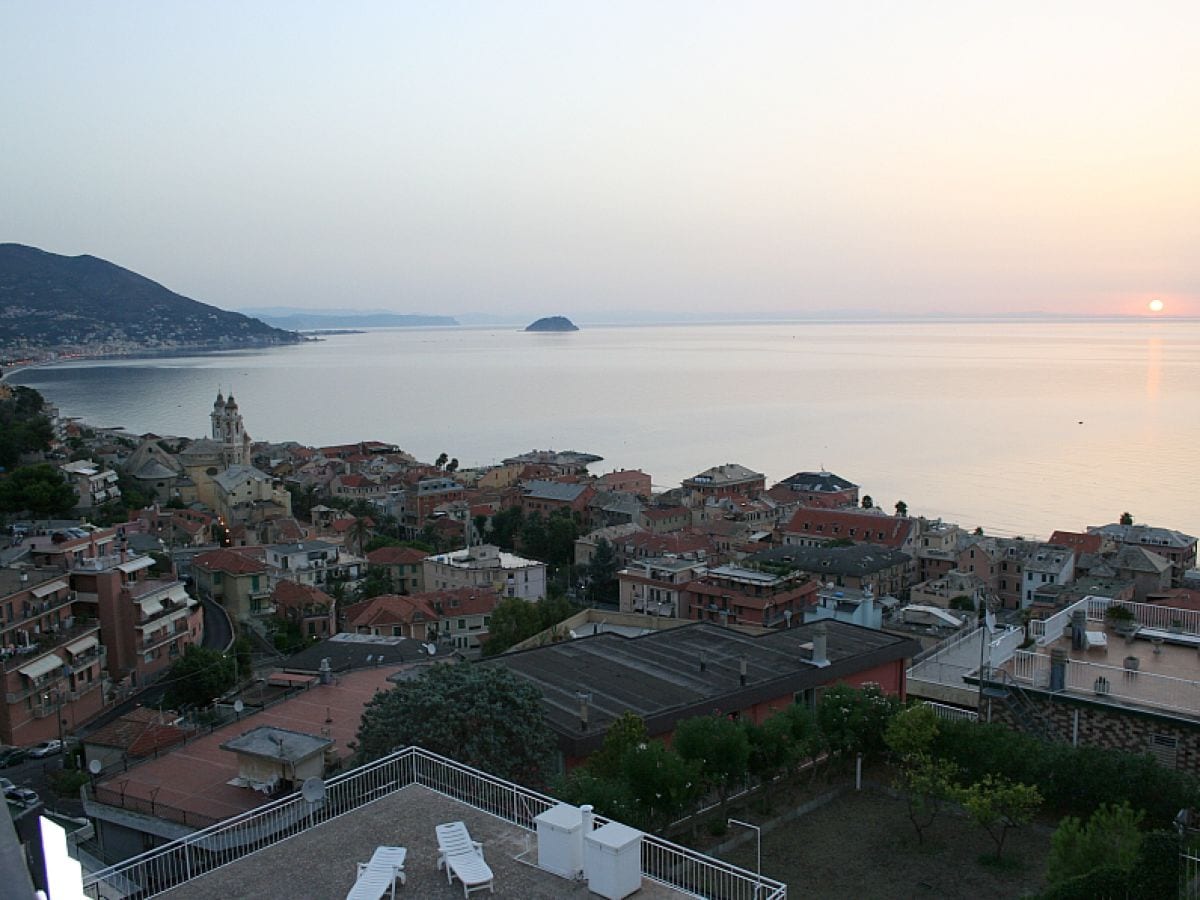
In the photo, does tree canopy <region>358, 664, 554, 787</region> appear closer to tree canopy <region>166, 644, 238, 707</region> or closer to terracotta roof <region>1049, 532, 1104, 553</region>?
tree canopy <region>166, 644, 238, 707</region>

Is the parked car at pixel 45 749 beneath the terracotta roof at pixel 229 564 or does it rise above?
beneath

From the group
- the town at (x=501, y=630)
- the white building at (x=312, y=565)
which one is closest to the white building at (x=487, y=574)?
the town at (x=501, y=630)

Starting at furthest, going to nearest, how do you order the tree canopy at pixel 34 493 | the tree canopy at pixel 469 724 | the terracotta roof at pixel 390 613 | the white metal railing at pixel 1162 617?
the tree canopy at pixel 34 493 < the terracotta roof at pixel 390 613 < the white metal railing at pixel 1162 617 < the tree canopy at pixel 469 724

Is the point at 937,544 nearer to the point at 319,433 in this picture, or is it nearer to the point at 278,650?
the point at 278,650

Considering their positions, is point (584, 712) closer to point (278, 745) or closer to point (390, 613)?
point (278, 745)

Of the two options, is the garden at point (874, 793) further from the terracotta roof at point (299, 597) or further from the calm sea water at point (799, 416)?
the calm sea water at point (799, 416)

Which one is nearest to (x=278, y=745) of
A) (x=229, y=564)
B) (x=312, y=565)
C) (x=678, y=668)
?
(x=678, y=668)

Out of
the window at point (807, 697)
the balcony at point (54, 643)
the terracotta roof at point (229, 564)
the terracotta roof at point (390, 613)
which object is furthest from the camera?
the terracotta roof at point (229, 564)
